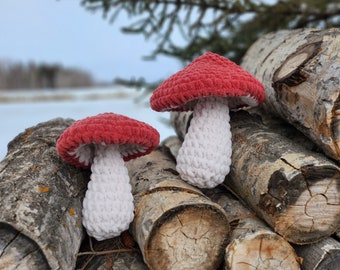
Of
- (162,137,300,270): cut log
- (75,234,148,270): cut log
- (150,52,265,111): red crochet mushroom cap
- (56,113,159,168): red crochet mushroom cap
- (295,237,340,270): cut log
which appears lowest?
(75,234,148,270): cut log

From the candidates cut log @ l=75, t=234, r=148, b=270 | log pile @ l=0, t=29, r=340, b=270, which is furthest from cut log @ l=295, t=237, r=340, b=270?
cut log @ l=75, t=234, r=148, b=270

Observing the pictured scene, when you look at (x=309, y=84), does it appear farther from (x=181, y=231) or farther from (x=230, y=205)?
(x=181, y=231)

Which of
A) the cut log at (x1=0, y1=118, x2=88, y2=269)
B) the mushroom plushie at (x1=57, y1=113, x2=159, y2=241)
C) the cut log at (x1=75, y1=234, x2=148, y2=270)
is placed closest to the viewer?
the cut log at (x1=0, y1=118, x2=88, y2=269)

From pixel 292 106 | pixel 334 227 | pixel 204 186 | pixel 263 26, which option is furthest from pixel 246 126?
pixel 263 26

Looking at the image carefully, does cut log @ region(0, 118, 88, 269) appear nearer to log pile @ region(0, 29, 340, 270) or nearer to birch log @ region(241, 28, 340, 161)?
log pile @ region(0, 29, 340, 270)

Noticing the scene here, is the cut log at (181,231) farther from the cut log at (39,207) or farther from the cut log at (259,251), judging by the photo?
the cut log at (39,207)

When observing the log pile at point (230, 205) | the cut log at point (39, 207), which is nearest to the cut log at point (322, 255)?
the log pile at point (230, 205)

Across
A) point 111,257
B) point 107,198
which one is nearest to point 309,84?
point 107,198
